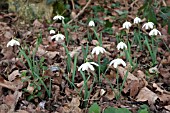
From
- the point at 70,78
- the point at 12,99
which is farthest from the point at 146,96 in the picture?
the point at 12,99

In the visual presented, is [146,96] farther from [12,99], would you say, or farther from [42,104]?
[12,99]

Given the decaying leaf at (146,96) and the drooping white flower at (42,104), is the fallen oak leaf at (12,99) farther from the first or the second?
the decaying leaf at (146,96)

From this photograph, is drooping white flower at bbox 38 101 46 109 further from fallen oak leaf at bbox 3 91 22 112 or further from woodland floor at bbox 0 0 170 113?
fallen oak leaf at bbox 3 91 22 112

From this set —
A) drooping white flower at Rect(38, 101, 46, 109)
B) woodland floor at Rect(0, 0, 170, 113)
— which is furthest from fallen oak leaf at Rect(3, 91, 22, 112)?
drooping white flower at Rect(38, 101, 46, 109)

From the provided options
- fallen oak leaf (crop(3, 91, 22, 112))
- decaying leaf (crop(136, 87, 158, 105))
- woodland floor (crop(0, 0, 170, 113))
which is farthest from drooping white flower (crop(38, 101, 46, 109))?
decaying leaf (crop(136, 87, 158, 105))

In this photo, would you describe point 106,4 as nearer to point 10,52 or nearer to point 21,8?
point 21,8

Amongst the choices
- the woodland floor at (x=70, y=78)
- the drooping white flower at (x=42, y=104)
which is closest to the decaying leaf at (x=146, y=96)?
the woodland floor at (x=70, y=78)

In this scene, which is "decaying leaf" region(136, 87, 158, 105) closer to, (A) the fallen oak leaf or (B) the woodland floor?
(B) the woodland floor

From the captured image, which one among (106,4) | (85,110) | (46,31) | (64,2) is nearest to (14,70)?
(85,110)

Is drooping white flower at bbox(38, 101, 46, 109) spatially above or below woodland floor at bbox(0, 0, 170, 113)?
below

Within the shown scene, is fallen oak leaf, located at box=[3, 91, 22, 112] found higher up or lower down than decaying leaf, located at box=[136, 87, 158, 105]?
higher up

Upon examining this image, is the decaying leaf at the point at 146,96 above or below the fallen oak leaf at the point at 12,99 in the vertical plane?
below
